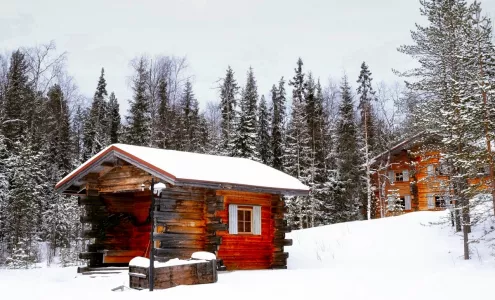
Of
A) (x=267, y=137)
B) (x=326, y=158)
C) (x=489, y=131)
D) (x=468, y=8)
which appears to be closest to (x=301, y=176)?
(x=326, y=158)

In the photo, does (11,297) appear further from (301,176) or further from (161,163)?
(301,176)

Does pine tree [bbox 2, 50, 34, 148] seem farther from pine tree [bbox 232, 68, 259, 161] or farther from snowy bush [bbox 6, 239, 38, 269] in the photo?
pine tree [bbox 232, 68, 259, 161]

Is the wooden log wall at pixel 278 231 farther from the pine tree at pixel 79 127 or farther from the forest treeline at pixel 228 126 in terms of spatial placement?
the pine tree at pixel 79 127

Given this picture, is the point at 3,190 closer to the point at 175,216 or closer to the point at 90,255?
the point at 90,255

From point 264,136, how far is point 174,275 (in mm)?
35379

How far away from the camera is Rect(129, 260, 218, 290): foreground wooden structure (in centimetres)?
1267

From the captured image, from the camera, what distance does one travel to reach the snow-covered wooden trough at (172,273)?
12.7 meters

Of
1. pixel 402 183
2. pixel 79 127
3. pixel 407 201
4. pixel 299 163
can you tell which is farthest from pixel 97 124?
pixel 407 201

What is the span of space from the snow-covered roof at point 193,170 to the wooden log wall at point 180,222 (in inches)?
34.8

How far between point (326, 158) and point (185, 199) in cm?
2955

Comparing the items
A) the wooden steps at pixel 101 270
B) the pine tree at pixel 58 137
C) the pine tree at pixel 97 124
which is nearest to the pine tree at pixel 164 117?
→ the pine tree at pixel 97 124

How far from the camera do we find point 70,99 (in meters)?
50.0

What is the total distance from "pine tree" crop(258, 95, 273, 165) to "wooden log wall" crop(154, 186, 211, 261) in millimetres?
28606

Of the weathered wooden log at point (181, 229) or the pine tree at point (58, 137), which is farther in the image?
the pine tree at point (58, 137)
